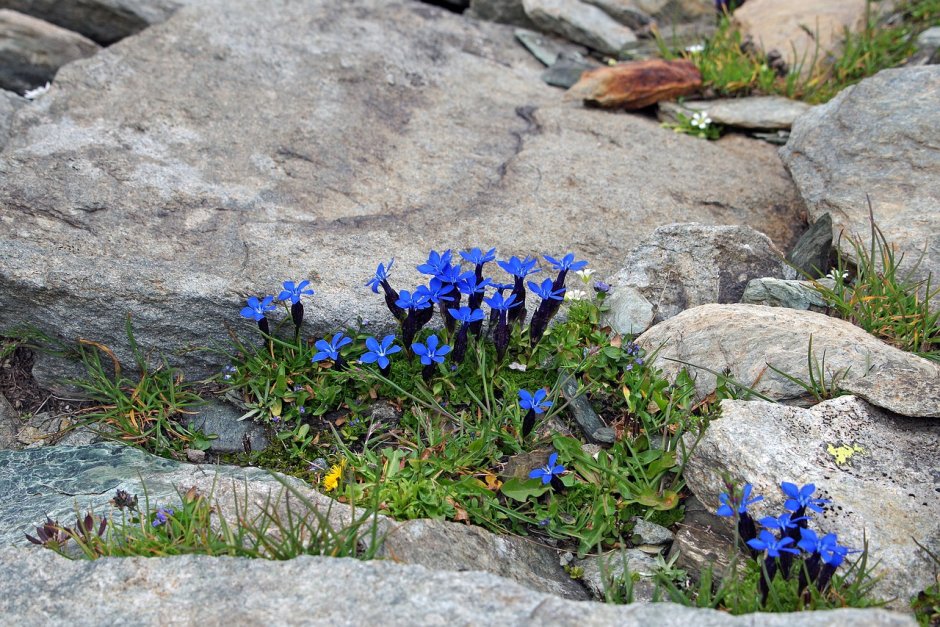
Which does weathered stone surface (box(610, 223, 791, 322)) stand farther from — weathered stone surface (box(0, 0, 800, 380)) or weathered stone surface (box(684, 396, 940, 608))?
weathered stone surface (box(684, 396, 940, 608))

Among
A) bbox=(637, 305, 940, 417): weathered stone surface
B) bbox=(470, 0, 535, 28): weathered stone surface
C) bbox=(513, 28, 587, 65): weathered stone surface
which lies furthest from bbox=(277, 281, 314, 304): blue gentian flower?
bbox=(470, 0, 535, 28): weathered stone surface

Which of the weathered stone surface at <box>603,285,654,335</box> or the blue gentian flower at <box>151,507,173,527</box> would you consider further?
the weathered stone surface at <box>603,285,654,335</box>

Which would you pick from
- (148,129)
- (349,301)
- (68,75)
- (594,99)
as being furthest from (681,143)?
(68,75)

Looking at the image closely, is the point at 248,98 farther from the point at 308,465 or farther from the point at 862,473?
the point at 862,473

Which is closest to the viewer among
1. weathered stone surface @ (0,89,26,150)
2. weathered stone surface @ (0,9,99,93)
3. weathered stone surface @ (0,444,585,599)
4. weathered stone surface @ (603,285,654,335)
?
weathered stone surface @ (0,444,585,599)

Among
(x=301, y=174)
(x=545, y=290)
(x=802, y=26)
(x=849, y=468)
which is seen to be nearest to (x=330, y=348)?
(x=545, y=290)

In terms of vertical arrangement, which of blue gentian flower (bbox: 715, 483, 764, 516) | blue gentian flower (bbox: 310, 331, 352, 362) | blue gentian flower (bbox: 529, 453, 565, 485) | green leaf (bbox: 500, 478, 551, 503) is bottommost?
green leaf (bbox: 500, 478, 551, 503)

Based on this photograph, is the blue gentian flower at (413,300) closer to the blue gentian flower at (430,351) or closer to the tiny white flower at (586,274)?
the blue gentian flower at (430,351)
